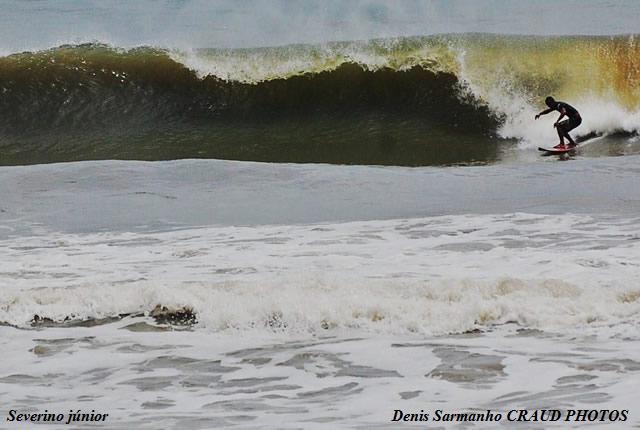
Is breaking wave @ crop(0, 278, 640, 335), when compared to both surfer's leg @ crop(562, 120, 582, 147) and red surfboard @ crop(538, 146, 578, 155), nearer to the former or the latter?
red surfboard @ crop(538, 146, 578, 155)

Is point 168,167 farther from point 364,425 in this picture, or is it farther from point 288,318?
point 364,425

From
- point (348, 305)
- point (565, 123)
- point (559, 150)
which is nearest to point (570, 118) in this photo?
point (565, 123)

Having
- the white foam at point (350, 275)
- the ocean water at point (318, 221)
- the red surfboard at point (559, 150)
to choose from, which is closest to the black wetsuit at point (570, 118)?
the red surfboard at point (559, 150)

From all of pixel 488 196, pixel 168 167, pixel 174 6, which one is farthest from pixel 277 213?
pixel 174 6

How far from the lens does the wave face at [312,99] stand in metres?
16.7

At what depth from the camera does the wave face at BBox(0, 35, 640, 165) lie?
16703 millimetres

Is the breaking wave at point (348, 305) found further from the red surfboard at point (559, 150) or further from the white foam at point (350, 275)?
the red surfboard at point (559, 150)

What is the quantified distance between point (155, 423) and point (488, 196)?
22.5 feet

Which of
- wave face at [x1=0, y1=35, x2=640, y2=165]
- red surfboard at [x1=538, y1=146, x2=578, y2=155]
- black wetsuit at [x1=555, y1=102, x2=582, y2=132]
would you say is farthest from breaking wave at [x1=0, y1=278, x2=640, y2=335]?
wave face at [x1=0, y1=35, x2=640, y2=165]

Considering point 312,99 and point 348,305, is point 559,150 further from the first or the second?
point 348,305

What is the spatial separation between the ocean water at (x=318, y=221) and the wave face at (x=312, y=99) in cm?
6

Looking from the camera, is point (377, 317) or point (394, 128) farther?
point (394, 128)

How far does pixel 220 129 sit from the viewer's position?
57.6 feet

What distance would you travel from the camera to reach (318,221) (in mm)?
9516
